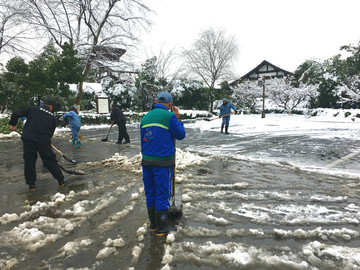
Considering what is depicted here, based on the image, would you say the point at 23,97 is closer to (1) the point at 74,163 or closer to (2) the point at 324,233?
(1) the point at 74,163

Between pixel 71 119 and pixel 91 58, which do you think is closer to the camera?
pixel 71 119

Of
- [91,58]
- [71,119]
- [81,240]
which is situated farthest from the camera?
[91,58]

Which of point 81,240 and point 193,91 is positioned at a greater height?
point 193,91

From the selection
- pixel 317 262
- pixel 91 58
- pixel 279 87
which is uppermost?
pixel 91 58

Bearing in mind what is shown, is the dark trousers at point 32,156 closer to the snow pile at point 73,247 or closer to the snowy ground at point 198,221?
the snowy ground at point 198,221

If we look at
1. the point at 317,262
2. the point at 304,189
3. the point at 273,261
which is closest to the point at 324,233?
the point at 317,262

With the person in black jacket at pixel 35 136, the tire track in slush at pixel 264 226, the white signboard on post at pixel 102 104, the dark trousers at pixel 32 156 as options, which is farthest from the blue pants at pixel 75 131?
the white signboard on post at pixel 102 104

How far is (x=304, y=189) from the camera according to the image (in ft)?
12.9

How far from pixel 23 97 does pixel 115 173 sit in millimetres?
12867

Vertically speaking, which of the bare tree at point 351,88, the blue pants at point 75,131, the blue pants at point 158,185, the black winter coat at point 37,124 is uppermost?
the bare tree at point 351,88

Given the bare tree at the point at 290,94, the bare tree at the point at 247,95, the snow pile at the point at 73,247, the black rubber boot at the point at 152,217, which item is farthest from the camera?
the bare tree at the point at 247,95

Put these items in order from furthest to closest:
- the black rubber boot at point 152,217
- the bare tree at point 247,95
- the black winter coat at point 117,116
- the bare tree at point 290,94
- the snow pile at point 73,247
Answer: the bare tree at point 247,95, the bare tree at point 290,94, the black winter coat at point 117,116, the black rubber boot at point 152,217, the snow pile at point 73,247

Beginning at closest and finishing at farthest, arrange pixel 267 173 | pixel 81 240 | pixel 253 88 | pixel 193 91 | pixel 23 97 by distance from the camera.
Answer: pixel 81 240
pixel 267 173
pixel 23 97
pixel 253 88
pixel 193 91

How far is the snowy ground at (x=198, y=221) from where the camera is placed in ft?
6.99
